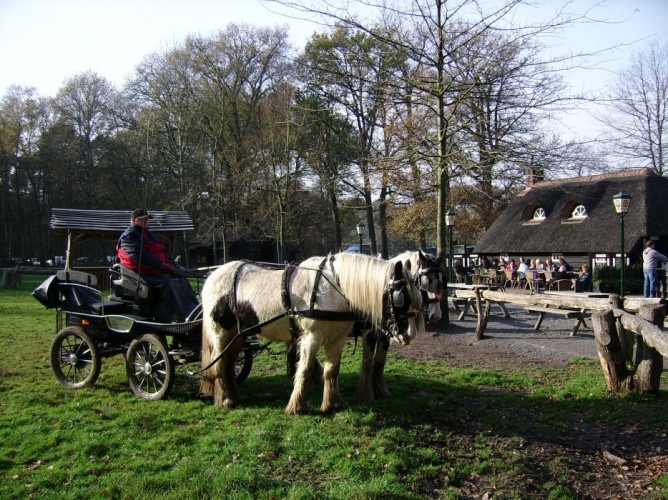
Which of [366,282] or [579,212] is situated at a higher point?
[579,212]

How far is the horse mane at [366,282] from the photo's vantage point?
4824mm

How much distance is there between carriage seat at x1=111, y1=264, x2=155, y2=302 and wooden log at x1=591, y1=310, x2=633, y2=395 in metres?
5.35

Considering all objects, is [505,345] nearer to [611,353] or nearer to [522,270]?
[611,353]

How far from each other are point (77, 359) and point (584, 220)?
22904 mm

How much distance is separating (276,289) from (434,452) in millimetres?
2227

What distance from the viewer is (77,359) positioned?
639 centimetres

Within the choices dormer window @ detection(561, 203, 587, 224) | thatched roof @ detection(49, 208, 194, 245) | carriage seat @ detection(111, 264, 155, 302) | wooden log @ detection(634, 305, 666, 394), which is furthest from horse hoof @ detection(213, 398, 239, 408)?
dormer window @ detection(561, 203, 587, 224)

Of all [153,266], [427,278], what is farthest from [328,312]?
[153,266]

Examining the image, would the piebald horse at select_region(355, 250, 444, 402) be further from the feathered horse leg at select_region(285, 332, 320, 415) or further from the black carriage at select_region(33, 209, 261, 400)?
the black carriage at select_region(33, 209, 261, 400)

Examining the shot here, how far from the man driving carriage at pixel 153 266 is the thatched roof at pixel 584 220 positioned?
17.1 m

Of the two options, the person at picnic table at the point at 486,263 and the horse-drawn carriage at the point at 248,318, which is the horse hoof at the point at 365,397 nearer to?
the horse-drawn carriage at the point at 248,318

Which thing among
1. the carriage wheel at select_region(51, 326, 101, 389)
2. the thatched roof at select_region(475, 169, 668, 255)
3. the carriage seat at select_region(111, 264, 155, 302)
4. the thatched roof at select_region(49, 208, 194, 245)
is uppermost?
the thatched roof at select_region(475, 169, 668, 255)

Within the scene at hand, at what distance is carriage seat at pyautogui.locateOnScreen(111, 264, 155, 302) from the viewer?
599 cm

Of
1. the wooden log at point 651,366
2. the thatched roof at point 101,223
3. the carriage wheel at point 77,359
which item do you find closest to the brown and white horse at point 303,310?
the carriage wheel at point 77,359
